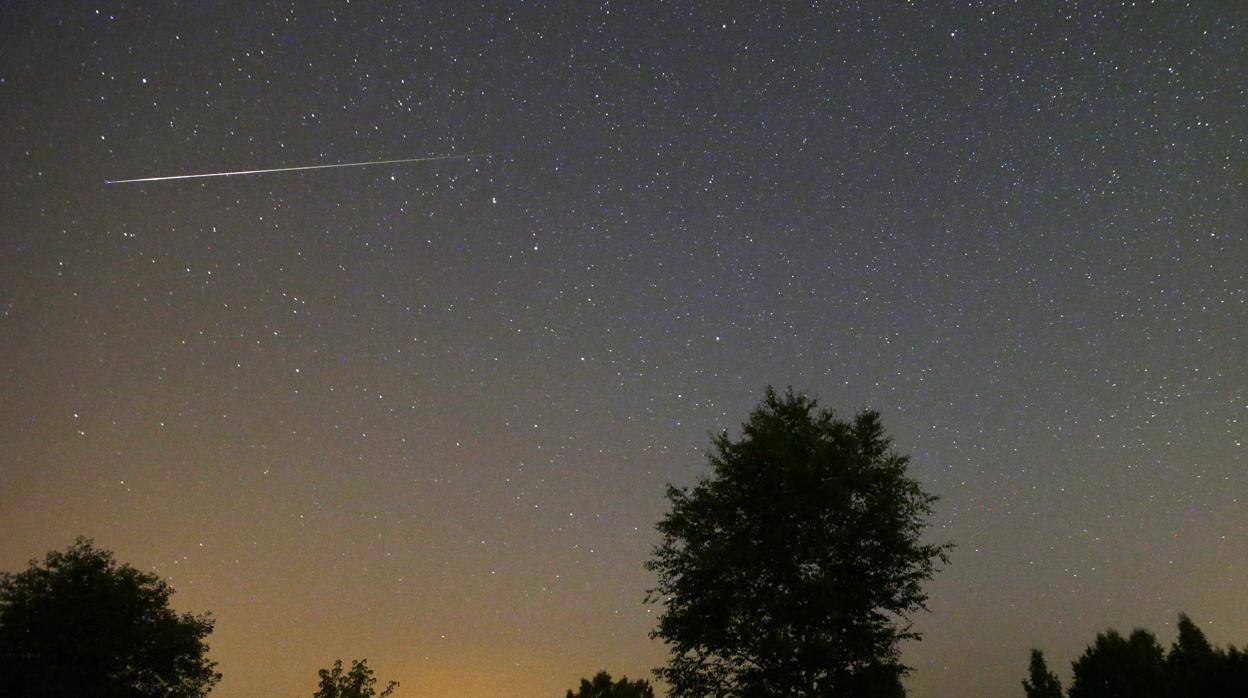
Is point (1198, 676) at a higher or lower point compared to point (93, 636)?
lower

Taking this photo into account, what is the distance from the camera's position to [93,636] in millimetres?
29719

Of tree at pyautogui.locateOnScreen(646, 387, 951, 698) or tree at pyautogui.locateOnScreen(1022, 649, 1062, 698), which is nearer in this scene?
tree at pyautogui.locateOnScreen(646, 387, 951, 698)

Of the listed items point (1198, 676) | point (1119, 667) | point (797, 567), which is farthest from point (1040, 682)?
point (797, 567)

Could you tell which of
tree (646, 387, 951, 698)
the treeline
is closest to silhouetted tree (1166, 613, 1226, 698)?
the treeline

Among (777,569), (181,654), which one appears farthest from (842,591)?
(181,654)

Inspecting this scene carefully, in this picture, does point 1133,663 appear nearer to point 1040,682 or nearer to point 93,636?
point 1040,682

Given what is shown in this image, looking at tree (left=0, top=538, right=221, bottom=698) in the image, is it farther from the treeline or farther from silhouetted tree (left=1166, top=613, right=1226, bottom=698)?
the treeline

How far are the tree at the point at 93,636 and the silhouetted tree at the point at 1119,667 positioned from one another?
5145cm

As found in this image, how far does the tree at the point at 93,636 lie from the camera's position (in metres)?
28.3

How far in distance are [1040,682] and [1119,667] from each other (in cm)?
1309

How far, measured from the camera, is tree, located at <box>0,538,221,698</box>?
1116 inches

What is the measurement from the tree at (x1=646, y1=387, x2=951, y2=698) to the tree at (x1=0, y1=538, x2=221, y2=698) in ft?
84.4

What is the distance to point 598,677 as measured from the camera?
6038cm

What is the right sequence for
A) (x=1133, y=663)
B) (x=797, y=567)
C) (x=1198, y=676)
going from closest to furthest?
1. (x=797, y=567)
2. (x=1198, y=676)
3. (x=1133, y=663)
